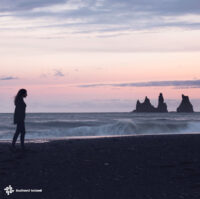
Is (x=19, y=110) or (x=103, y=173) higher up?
(x=19, y=110)

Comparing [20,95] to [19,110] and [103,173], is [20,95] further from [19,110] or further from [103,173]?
[103,173]

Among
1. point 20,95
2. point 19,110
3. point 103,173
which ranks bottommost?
point 103,173

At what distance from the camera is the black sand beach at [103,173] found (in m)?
9.17

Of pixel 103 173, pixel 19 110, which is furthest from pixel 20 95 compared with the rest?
pixel 103 173

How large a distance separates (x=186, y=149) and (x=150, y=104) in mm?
158662

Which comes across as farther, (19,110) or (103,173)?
(19,110)

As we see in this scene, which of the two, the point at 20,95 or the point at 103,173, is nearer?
the point at 103,173

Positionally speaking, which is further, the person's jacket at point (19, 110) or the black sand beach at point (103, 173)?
the person's jacket at point (19, 110)

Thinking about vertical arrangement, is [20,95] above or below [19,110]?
above

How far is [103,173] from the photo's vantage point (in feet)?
37.1

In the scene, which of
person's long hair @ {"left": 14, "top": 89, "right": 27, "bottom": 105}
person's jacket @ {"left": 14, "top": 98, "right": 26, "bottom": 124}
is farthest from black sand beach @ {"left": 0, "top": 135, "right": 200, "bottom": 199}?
person's long hair @ {"left": 14, "top": 89, "right": 27, "bottom": 105}

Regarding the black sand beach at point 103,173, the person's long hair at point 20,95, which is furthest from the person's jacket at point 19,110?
the black sand beach at point 103,173

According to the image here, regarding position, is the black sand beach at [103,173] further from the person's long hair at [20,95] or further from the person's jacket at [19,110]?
the person's long hair at [20,95]

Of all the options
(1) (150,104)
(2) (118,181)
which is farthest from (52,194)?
(1) (150,104)
